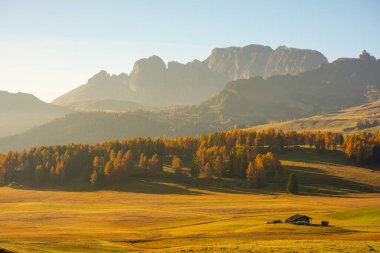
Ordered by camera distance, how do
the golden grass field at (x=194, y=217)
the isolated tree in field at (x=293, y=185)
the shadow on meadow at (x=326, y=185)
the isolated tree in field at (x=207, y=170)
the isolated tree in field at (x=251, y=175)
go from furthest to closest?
the isolated tree in field at (x=207, y=170), the isolated tree in field at (x=251, y=175), the shadow on meadow at (x=326, y=185), the isolated tree in field at (x=293, y=185), the golden grass field at (x=194, y=217)

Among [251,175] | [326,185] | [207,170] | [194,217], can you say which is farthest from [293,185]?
[194,217]

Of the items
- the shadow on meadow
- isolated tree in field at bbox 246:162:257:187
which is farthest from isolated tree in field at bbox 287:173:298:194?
isolated tree in field at bbox 246:162:257:187

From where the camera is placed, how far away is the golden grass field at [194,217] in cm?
7050

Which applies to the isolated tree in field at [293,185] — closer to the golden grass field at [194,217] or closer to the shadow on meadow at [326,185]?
the shadow on meadow at [326,185]

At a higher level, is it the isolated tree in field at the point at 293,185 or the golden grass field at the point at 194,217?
the isolated tree in field at the point at 293,185

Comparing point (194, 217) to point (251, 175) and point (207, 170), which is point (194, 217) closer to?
point (251, 175)

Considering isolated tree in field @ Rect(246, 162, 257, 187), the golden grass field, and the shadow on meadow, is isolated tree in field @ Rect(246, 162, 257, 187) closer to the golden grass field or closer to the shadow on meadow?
the golden grass field

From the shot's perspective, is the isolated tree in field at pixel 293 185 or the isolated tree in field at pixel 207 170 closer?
the isolated tree in field at pixel 293 185

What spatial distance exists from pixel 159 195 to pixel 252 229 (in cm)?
8645

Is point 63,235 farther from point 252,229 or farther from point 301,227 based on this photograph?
point 301,227

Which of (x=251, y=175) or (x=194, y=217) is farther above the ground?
(x=251, y=175)

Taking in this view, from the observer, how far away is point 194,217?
116 metres

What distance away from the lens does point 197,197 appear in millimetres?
165875

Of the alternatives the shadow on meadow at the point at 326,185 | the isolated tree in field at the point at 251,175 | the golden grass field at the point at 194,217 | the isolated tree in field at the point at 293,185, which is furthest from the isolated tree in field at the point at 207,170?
the isolated tree in field at the point at 293,185
